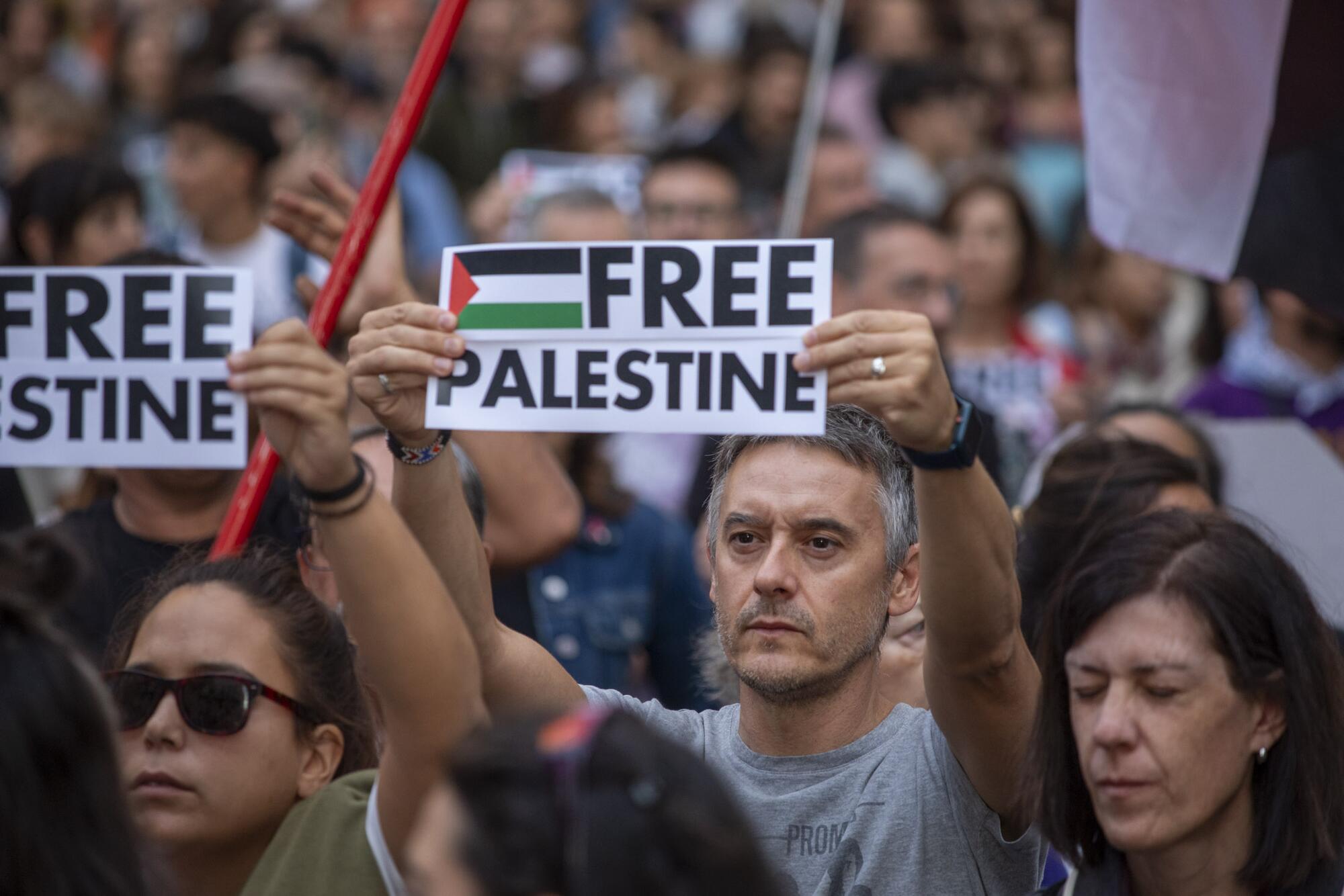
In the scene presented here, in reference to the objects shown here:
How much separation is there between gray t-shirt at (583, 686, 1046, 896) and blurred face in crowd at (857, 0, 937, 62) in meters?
7.43

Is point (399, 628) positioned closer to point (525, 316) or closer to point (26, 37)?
point (525, 316)

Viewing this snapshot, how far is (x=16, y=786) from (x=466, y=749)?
556 millimetres

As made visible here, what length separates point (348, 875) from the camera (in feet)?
8.85

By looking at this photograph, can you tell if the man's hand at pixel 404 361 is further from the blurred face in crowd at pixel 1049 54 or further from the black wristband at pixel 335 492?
the blurred face in crowd at pixel 1049 54

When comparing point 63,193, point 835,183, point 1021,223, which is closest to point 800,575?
point 63,193

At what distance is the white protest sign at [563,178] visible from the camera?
6.94m

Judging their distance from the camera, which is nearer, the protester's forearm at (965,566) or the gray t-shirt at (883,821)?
the protester's forearm at (965,566)

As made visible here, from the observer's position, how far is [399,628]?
2.50m

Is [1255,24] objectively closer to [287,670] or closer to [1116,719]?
[1116,719]

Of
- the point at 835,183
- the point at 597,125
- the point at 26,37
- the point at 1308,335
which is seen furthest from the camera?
the point at 26,37

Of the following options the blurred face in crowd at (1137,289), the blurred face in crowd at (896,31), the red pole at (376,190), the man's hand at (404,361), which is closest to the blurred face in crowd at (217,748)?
the red pole at (376,190)

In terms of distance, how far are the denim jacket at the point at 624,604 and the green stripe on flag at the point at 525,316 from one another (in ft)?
6.15

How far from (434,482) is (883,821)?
0.90 meters

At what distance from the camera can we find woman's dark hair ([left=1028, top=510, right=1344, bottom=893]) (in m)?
2.84
